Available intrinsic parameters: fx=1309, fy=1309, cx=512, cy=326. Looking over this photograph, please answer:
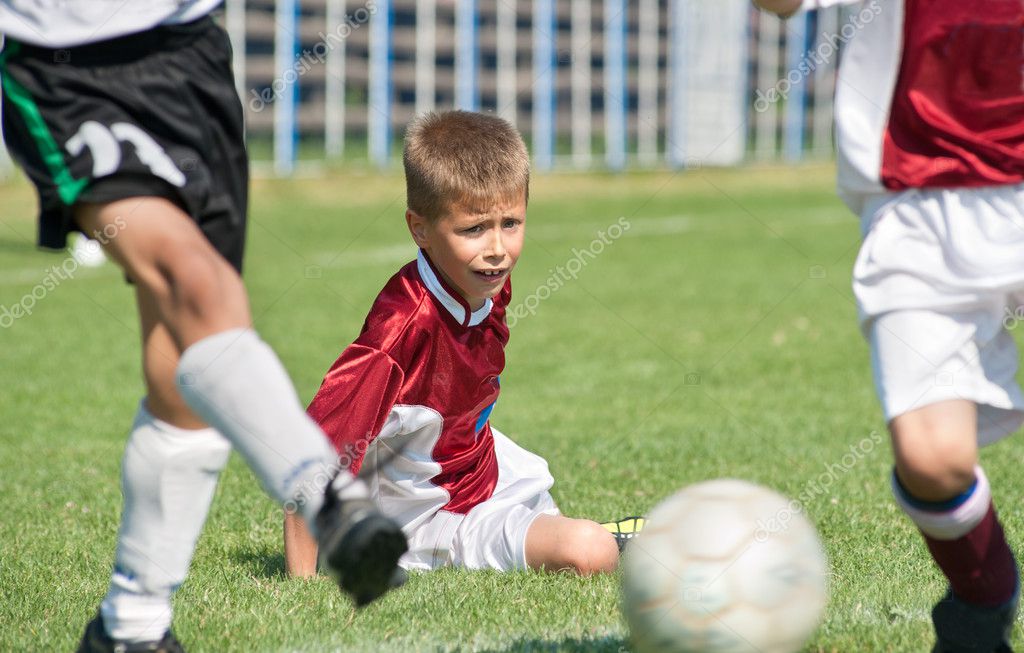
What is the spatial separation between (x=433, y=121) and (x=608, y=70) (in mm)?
21043

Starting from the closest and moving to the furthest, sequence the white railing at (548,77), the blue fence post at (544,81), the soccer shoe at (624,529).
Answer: the soccer shoe at (624,529) → the white railing at (548,77) → the blue fence post at (544,81)

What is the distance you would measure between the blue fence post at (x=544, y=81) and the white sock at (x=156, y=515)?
2061cm

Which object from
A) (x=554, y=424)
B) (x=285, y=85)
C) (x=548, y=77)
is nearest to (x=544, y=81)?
(x=548, y=77)

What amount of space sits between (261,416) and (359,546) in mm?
304

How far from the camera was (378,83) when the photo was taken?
2092 cm

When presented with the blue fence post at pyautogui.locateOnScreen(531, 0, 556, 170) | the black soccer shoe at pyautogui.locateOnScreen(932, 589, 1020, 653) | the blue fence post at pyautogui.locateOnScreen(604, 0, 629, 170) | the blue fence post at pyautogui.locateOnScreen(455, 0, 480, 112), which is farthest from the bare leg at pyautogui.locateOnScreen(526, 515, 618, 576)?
the blue fence post at pyautogui.locateOnScreen(604, 0, 629, 170)

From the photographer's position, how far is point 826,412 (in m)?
6.35

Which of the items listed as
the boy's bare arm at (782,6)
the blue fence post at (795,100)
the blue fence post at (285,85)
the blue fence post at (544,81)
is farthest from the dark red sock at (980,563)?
the blue fence post at (795,100)

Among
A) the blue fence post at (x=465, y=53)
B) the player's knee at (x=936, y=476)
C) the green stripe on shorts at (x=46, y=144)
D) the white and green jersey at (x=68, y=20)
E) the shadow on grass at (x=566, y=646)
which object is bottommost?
the blue fence post at (x=465, y=53)

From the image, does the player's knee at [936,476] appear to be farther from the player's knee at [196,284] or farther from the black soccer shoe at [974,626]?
the player's knee at [196,284]

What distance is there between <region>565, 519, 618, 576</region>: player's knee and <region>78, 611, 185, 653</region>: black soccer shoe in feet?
4.37

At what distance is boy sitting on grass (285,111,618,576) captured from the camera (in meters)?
3.50

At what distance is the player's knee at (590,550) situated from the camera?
3.63 metres

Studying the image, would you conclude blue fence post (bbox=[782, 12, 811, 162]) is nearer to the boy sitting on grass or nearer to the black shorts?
the boy sitting on grass
